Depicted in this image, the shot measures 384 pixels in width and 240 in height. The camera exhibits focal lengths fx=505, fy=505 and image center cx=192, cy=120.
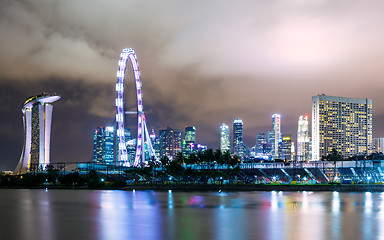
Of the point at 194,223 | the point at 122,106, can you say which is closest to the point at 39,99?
the point at 122,106

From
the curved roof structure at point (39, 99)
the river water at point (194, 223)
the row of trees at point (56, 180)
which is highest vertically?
the curved roof structure at point (39, 99)

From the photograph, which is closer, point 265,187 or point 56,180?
point 265,187

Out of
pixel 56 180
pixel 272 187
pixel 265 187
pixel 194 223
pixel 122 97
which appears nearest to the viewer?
pixel 194 223

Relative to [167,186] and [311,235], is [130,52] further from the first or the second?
[311,235]

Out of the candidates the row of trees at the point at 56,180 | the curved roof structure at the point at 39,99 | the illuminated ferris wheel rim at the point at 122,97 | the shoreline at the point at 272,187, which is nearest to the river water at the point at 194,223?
the shoreline at the point at 272,187

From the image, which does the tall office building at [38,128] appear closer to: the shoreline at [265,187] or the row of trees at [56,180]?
the row of trees at [56,180]

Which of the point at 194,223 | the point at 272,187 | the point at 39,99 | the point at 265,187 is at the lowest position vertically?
the point at 265,187

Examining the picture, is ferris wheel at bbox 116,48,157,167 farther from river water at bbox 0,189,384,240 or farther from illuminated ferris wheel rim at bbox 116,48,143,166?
river water at bbox 0,189,384,240

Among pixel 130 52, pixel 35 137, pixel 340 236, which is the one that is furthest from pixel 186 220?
pixel 35 137

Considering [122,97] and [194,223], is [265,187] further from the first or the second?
[194,223]
